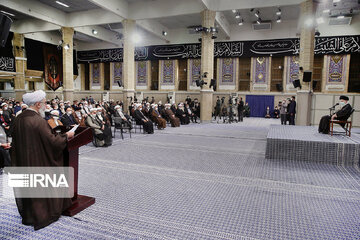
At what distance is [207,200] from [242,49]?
12167mm

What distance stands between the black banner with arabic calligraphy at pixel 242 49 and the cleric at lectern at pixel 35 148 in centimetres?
1263

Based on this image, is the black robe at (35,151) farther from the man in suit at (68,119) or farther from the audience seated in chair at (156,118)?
the audience seated in chair at (156,118)

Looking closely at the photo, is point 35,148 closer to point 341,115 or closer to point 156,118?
point 341,115

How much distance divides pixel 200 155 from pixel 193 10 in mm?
7475

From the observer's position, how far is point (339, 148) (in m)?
3.91

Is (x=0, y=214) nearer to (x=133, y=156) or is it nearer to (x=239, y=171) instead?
(x=133, y=156)

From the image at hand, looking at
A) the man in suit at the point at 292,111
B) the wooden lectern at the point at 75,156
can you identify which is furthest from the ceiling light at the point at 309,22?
the wooden lectern at the point at 75,156

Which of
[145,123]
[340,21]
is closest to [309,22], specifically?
[340,21]

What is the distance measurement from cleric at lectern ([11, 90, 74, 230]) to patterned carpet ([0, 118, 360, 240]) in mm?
141

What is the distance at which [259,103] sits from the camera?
44.5ft

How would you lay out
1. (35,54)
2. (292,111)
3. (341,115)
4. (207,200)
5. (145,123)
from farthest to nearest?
(35,54)
(292,111)
(145,123)
(341,115)
(207,200)

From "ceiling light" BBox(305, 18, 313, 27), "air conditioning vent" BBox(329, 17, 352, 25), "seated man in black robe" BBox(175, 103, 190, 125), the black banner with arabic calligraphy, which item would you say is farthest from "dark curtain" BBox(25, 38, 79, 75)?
"air conditioning vent" BBox(329, 17, 352, 25)

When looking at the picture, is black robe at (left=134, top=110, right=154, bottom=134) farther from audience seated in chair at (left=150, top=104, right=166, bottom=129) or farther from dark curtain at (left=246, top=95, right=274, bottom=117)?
dark curtain at (left=246, top=95, right=274, bottom=117)

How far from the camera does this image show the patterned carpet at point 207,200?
77.4 inches
